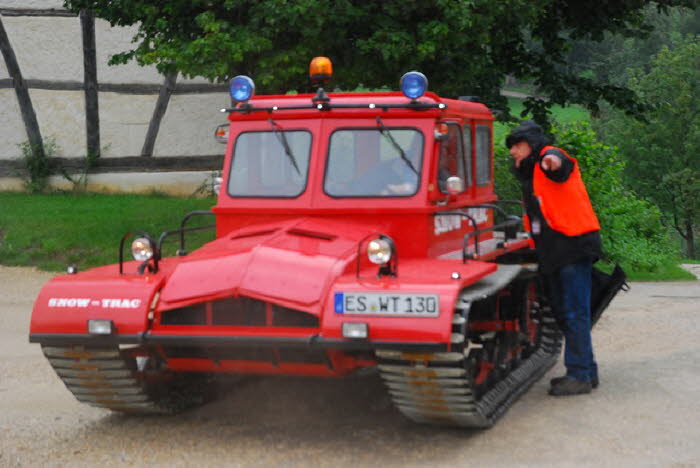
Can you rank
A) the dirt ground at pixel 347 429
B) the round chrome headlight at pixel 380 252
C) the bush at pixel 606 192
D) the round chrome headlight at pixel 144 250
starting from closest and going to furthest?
the dirt ground at pixel 347 429 → the round chrome headlight at pixel 380 252 → the round chrome headlight at pixel 144 250 → the bush at pixel 606 192

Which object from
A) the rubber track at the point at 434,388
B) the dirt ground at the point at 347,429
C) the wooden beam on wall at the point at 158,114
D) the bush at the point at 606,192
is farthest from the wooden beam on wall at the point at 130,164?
the rubber track at the point at 434,388

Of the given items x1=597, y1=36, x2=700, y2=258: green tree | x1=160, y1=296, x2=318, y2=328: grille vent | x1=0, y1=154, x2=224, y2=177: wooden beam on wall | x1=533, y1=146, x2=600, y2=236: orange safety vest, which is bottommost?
x1=597, y1=36, x2=700, y2=258: green tree

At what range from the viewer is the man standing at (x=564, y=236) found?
26.9ft

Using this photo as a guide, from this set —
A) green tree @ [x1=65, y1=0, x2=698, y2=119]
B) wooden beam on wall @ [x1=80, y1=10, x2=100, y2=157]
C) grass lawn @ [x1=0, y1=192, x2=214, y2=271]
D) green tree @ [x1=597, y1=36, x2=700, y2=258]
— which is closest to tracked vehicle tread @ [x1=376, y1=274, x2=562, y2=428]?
green tree @ [x1=65, y1=0, x2=698, y2=119]

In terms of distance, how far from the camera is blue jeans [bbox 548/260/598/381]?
8281 mm

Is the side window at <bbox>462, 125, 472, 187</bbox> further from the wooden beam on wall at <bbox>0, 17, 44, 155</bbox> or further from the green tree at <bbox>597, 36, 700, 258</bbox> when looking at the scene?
the green tree at <bbox>597, 36, 700, 258</bbox>

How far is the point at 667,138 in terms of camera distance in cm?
5025

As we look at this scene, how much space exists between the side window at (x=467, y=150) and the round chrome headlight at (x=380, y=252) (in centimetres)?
196

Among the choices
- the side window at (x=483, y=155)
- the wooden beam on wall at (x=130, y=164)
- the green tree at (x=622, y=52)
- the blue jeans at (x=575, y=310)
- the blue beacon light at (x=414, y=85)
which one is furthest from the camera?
the green tree at (x=622, y=52)

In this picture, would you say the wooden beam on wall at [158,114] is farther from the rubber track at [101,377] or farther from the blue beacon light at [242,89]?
the rubber track at [101,377]

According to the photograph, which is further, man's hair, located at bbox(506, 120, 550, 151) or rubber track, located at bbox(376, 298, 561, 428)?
man's hair, located at bbox(506, 120, 550, 151)

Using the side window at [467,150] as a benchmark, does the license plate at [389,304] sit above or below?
below

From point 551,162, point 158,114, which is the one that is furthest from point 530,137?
point 158,114

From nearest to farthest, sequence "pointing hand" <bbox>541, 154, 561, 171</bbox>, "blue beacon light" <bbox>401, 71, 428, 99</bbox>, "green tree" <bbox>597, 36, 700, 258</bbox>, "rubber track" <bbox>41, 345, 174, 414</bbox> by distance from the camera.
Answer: "rubber track" <bbox>41, 345, 174, 414</bbox>
"blue beacon light" <bbox>401, 71, 428, 99</bbox>
"pointing hand" <bbox>541, 154, 561, 171</bbox>
"green tree" <bbox>597, 36, 700, 258</bbox>
